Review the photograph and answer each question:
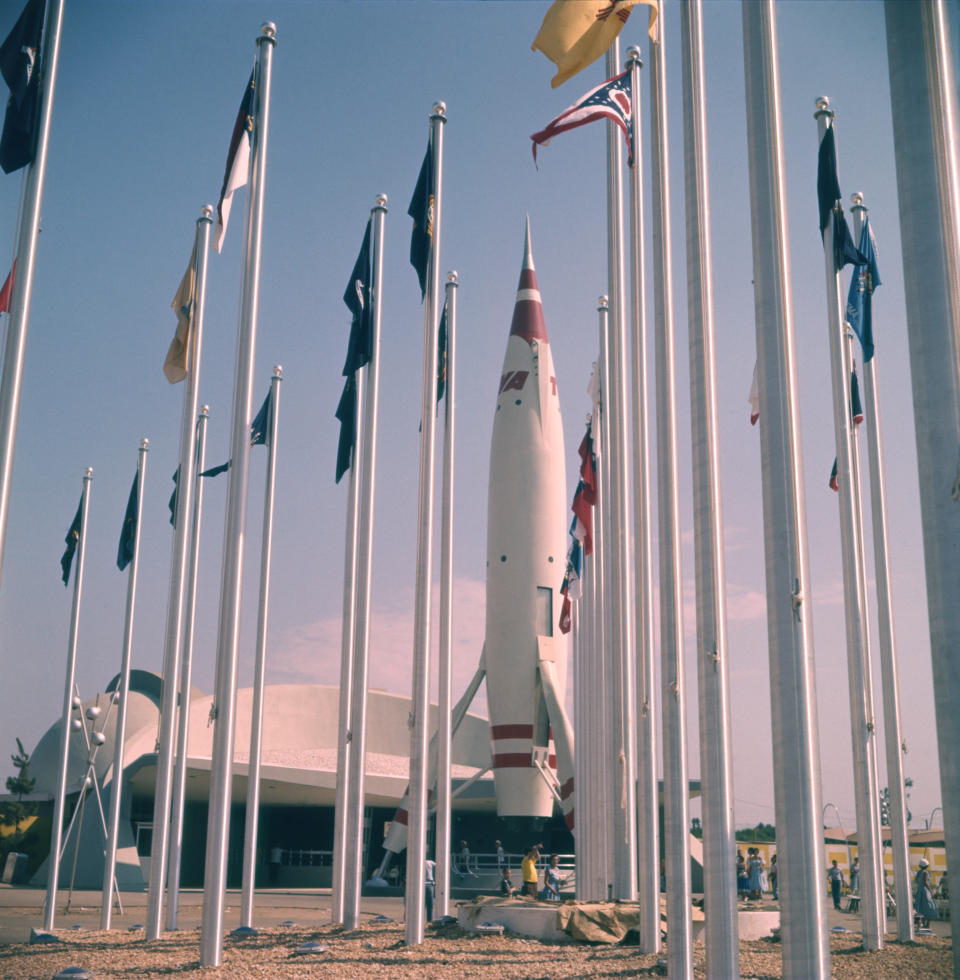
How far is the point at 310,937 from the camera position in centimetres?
1856

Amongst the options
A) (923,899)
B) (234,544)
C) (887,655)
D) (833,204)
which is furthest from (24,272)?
(923,899)

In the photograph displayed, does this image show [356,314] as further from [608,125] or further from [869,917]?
[869,917]

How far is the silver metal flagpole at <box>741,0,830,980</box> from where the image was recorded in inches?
373

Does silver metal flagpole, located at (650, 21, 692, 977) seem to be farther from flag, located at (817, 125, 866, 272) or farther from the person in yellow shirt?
the person in yellow shirt

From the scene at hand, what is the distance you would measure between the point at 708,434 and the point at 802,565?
8.28ft

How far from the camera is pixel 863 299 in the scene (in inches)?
676

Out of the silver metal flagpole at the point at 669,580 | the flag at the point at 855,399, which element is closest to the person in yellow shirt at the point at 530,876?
the silver metal flagpole at the point at 669,580

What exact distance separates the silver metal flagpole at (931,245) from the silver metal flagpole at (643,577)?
6845mm

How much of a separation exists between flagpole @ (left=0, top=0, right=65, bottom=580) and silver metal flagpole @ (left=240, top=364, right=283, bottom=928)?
9539 millimetres

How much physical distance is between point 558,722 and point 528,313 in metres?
14.2

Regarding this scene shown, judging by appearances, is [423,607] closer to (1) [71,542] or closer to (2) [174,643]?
(2) [174,643]

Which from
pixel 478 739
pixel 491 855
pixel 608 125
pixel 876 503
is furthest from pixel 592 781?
pixel 478 739

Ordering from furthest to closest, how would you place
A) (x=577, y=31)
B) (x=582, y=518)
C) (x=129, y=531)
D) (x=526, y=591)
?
(x=526, y=591) → (x=129, y=531) → (x=582, y=518) → (x=577, y=31)

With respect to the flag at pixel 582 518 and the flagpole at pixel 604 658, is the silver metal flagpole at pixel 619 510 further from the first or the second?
the flag at pixel 582 518
